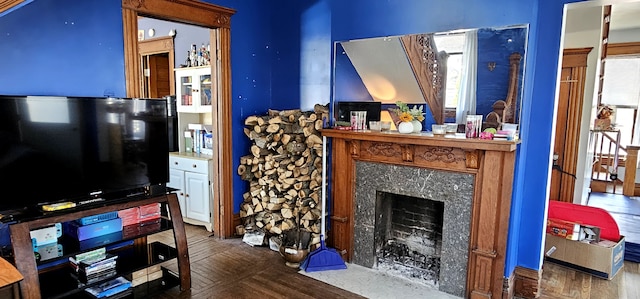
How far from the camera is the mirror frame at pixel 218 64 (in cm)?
280

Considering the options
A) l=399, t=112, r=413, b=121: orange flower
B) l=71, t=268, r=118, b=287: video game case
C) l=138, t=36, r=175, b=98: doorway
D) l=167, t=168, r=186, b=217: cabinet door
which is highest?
l=138, t=36, r=175, b=98: doorway

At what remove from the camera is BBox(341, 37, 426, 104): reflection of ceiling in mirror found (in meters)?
2.92

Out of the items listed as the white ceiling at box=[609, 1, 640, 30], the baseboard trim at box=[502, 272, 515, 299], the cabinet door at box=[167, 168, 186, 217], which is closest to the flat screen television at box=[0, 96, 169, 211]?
the cabinet door at box=[167, 168, 186, 217]

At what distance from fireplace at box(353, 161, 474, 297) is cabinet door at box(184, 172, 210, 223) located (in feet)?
5.36

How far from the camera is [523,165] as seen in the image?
8.54 feet

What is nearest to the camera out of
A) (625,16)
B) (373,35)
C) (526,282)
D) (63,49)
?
(63,49)

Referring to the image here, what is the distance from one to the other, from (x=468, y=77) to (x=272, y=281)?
209 cm

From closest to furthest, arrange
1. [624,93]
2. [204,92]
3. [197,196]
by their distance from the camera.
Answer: [197,196], [204,92], [624,93]

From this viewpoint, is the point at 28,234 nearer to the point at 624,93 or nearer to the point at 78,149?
the point at 78,149

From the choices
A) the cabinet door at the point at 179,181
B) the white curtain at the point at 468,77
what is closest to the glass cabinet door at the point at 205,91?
the cabinet door at the point at 179,181

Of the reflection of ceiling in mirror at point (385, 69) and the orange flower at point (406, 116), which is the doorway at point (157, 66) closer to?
the reflection of ceiling in mirror at point (385, 69)

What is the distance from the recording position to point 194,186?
398 centimetres

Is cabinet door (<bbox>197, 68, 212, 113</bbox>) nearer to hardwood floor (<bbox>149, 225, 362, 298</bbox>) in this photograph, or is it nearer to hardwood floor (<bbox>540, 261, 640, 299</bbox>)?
hardwood floor (<bbox>149, 225, 362, 298</bbox>)

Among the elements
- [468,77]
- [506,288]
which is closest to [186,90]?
[468,77]
